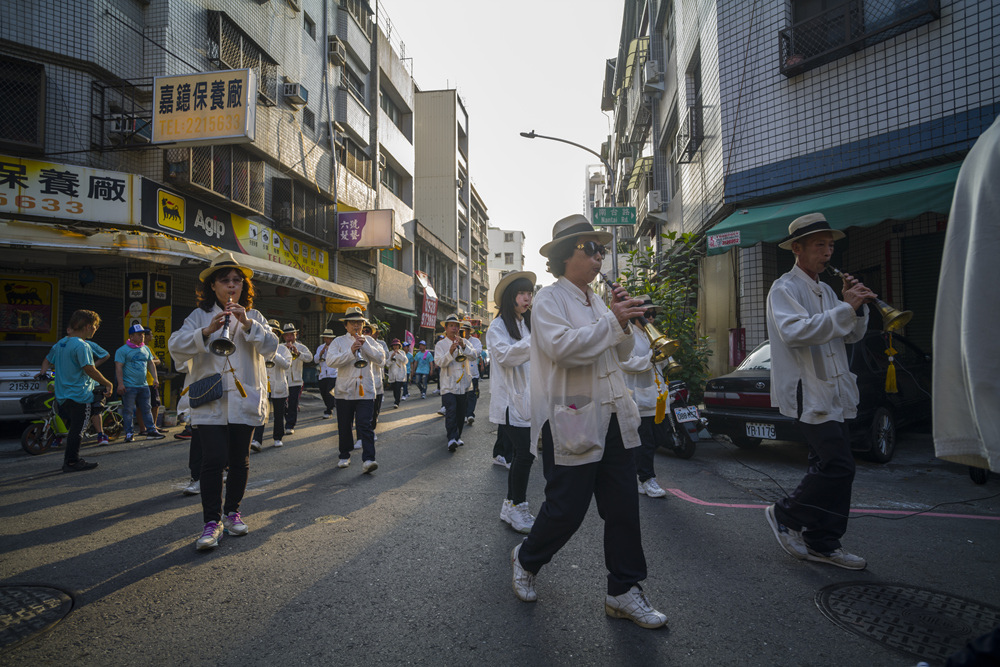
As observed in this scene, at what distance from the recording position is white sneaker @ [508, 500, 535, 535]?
4.15 meters

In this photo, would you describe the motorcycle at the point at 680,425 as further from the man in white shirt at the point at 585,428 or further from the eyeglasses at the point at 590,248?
the eyeglasses at the point at 590,248

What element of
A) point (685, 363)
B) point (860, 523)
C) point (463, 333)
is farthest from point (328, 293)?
point (860, 523)

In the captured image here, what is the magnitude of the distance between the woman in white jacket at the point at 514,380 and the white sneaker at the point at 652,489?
3.91 ft

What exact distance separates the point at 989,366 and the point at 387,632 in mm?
2475

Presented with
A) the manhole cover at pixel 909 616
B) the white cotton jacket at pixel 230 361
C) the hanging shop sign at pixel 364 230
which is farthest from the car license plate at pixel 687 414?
the hanging shop sign at pixel 364 230

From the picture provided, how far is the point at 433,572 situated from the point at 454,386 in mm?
4971

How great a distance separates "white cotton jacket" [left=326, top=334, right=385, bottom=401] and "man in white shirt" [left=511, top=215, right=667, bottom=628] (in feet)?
13.6

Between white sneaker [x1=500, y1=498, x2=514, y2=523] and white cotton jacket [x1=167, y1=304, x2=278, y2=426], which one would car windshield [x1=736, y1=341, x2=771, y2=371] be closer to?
white sneaker [x1=500, y1=498, x2=514, y2=523]

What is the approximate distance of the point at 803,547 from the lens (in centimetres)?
354

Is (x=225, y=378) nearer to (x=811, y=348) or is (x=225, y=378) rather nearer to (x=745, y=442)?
(x=811, y=348)

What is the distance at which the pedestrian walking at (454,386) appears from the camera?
8.11 m

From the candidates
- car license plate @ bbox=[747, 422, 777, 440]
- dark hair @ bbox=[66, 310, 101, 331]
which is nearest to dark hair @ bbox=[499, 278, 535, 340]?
car license plate @ bbox=[747, 422, 777, 440]

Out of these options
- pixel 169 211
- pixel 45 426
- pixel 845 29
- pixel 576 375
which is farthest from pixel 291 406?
pixel 845 29

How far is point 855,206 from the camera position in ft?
25.2
